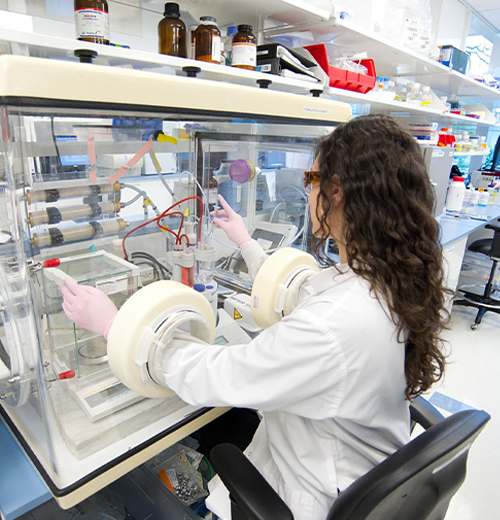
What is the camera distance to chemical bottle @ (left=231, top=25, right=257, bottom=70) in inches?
53.6

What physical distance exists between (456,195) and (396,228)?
332 cm

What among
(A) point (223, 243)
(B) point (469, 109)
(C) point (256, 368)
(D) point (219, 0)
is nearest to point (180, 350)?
(C) point (256, 368)

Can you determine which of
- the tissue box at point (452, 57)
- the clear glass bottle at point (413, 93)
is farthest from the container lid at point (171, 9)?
the tissue box at point (452, 57)

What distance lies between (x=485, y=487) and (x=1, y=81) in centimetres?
236

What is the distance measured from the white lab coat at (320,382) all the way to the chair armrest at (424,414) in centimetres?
21

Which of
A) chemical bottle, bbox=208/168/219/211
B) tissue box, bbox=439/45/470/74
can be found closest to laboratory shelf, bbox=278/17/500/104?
tissue box, bbox=439/45/470/74

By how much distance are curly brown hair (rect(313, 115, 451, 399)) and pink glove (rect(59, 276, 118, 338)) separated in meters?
0.54

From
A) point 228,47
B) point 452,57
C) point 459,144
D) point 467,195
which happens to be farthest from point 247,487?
point 459,144

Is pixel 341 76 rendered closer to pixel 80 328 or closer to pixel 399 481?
pixel 80 328

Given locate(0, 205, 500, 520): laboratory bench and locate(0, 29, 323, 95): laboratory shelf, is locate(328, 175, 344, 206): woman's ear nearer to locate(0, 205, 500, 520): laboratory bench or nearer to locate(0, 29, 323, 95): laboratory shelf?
locate(0, 29, 323, 95): laboratory shelf

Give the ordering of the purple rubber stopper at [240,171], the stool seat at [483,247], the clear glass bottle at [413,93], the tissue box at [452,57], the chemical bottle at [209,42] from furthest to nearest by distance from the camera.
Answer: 1. the stool seat at [483,247]
2. the tissue box at [452,57]
3. the clear glass bottle at [413,93]
4. the purple rubber stopper at [240,171]
5. the chemical bottle at [209,42]

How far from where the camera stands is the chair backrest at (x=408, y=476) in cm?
66

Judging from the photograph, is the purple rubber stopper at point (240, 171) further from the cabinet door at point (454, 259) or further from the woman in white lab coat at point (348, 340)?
the cabinet door at point (454, 259)

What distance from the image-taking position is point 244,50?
136 cm
